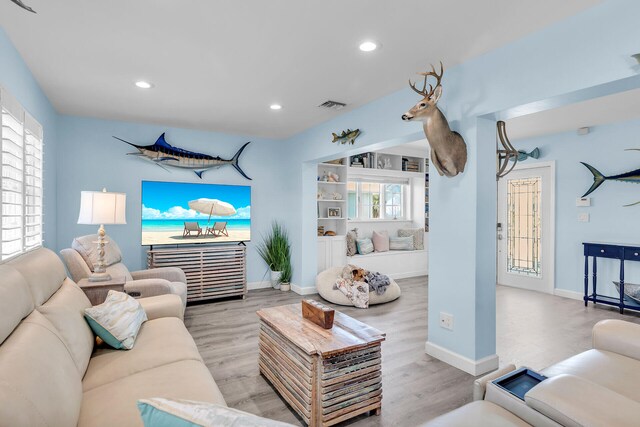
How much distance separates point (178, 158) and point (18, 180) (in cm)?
241

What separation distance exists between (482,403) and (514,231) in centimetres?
510

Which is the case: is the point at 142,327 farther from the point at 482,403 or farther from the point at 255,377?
the point at 482,403

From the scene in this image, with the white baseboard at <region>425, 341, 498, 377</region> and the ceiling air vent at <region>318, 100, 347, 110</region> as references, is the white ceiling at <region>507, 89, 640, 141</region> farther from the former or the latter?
the white baseboard at <region>425, 341, 498, 377</region>

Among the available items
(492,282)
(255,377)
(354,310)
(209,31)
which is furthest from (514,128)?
(255,377)

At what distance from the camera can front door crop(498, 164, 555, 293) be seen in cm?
525

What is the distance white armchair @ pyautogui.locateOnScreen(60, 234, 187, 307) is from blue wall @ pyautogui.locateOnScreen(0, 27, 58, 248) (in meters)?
0.58

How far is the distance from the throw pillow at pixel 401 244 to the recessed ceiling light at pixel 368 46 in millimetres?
4444

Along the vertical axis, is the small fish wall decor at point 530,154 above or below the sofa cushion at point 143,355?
above

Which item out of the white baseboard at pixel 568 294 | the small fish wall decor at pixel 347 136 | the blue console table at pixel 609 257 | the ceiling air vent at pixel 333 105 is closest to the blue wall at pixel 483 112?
the small fish wall decor at pixel 347 136

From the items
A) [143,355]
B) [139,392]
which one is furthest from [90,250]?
[139,392]

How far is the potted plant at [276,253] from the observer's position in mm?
5383

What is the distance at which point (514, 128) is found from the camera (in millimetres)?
4781

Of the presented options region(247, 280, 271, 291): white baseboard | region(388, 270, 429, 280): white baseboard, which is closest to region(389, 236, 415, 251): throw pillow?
region(388, 270, 429, 280): white baseboard

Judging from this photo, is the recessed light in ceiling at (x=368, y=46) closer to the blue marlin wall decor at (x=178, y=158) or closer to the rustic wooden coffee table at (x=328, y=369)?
the rustic wooden coffee table at (x=328, y=369)
